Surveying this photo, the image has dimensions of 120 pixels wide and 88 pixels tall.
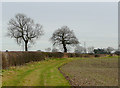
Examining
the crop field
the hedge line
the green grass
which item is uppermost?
the hedge line

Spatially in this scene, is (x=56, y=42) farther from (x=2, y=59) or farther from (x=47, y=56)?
(x=2, y=59)

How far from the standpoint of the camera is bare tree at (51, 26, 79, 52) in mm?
71812

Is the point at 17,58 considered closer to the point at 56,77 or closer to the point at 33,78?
the point at 33,78

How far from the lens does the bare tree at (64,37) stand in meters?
71.8

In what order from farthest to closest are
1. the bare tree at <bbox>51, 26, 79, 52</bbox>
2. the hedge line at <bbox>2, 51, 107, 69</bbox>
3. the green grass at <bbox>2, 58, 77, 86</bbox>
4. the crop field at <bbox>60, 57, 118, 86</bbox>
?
the bare tree at <bbox>51, 26, 79, 52</bbox> → the hedge line at <bbox>2, 51, 107, 69</bbox> → the crop field at <bbox>60, 57, 118, 86</bbox> → the green grass at <bbox>2, 58, 77, 86</bbox>

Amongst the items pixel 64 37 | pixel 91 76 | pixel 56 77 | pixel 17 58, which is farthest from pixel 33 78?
pixel 64 37

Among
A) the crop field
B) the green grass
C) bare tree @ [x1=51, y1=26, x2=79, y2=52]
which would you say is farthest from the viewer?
bare tree @ [x1=51, y1=26, x2=79, y2=52]

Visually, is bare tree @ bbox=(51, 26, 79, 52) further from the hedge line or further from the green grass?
the green grass

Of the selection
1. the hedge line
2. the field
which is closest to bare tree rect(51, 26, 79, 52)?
the hedge line

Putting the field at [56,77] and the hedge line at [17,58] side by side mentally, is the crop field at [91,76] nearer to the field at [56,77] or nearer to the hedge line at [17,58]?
the field at [56,77]

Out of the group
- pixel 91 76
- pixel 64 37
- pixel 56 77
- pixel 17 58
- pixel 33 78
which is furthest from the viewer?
pixel 64 37

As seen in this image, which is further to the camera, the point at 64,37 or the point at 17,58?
the point at 64,37

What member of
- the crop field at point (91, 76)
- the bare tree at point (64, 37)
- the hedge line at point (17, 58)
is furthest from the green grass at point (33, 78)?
the bare tree at point (64, 37)

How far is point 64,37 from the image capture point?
72.9m
